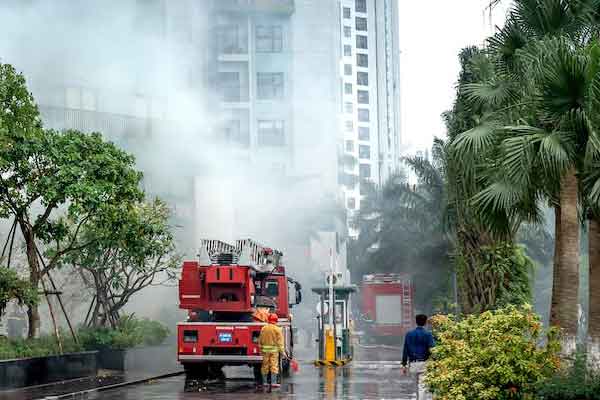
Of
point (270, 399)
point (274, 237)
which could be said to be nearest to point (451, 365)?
point (270, 399)

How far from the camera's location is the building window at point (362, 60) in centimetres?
13700

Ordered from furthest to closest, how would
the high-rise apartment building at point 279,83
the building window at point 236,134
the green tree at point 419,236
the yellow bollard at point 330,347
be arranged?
1. the high-rise apartment building at point 279,83
2. the building window at point 236,134
3. the green tree at point 419,236
4. the yellow bollard at point 330,347

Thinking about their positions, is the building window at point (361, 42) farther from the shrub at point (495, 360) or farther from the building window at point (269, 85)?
the shrub at point (495, 360)

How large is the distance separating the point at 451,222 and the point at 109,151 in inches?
335

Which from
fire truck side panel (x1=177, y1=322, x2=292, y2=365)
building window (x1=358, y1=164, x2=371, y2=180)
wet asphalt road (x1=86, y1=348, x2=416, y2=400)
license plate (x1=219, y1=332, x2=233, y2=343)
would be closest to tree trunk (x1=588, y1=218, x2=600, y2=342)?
wet asphalt road (x1=86, y1=348, x2=416, y2=400)

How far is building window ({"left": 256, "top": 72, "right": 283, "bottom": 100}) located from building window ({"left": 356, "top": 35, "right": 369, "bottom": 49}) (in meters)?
62.8

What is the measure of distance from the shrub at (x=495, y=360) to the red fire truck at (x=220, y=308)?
1089 centimetres

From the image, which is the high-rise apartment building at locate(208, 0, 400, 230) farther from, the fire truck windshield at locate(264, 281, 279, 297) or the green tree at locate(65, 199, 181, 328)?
the fire truck windshield at locate(264, 281, 279, 297)

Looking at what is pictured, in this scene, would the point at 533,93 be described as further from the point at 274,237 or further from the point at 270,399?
the point at 274,237

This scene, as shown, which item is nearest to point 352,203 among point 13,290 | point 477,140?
point 13,290

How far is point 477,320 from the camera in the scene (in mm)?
Result: 13641

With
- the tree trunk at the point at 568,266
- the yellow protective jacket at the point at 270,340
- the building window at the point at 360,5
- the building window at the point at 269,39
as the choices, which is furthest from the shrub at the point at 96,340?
the building window at the point at 360,5

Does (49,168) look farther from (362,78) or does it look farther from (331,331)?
(362,78)

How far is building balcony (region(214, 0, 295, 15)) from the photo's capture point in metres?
59.1
